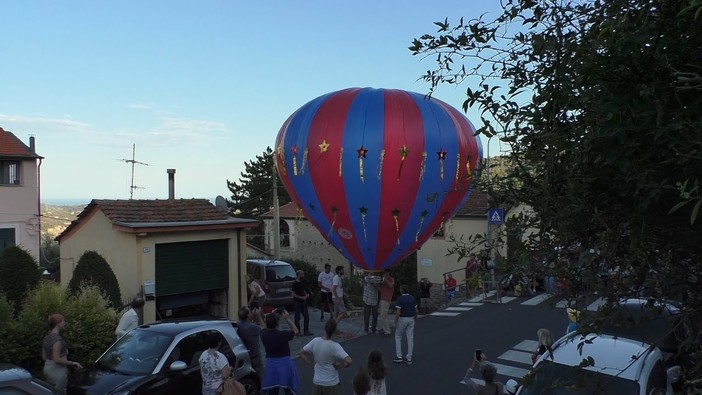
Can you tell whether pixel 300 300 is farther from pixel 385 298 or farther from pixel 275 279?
pixel 275 279

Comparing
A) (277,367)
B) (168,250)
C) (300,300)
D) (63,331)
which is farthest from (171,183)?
(277,367)

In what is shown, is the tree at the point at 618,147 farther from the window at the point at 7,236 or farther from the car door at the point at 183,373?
the window at the point at 7,236

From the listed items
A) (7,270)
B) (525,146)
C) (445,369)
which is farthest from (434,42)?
(7,270)

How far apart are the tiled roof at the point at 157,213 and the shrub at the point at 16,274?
220 cm

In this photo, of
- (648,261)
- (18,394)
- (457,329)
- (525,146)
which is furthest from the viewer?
(457,329)

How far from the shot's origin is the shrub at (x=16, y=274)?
14.9 meters

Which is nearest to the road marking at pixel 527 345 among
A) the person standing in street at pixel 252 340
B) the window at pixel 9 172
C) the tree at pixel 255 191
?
the person standing in street at pixel 252 340

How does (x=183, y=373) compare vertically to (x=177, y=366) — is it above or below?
below

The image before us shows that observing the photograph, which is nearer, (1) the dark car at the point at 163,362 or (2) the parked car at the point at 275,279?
(1) the dark car at the point at 163,362

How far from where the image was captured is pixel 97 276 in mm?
14812

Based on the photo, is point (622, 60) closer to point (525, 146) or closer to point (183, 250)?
point (525, 146)

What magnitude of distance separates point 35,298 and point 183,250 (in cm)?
538

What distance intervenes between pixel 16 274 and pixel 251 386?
8.39 metres

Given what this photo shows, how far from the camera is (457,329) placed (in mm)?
16234
